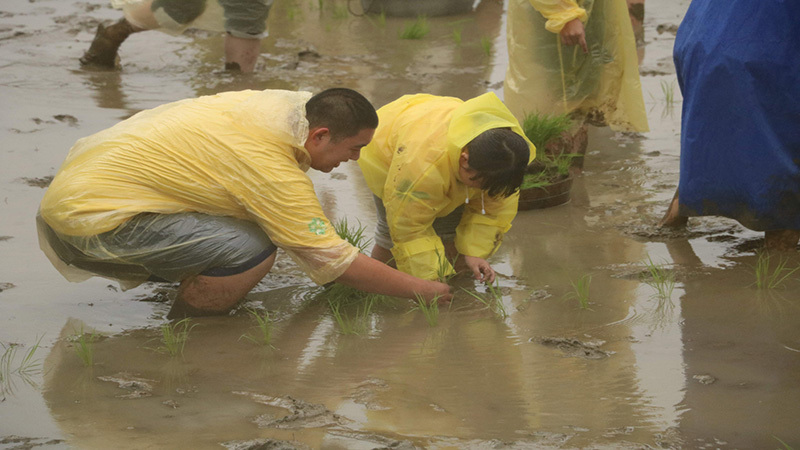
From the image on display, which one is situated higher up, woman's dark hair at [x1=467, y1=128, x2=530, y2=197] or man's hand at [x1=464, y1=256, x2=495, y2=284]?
woman's dark hair at [x1=467, y1=128, x2=530, y2=197]

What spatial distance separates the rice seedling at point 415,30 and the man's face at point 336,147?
4188mm

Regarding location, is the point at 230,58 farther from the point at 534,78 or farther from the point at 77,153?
the point at 77,153

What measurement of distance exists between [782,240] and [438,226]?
52.8 inches

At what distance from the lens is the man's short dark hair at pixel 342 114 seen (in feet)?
10.3

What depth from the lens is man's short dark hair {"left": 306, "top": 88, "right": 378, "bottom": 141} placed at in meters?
3.15

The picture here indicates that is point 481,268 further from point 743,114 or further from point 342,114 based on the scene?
point 743,114

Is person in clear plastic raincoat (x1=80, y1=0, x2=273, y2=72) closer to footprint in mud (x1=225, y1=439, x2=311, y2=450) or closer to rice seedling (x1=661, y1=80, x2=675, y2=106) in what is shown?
rice seedling (x1=661, y1=80, x2=675, y2=106)

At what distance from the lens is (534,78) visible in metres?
4.68

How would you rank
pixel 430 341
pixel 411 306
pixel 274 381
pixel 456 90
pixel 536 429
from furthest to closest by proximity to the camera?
pixel 456 90 < pixel 411 306 < pixel 430 341 < pixel 274 381 < pixel 536 429

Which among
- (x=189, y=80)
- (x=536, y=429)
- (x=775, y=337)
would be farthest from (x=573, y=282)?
(x=189, y=80)

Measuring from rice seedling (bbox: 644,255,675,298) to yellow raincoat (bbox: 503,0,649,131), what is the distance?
3.95 feet

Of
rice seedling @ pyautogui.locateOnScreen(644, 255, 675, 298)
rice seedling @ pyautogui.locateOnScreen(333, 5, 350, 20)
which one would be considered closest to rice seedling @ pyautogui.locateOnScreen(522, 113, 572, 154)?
rice seedling @ pyautogui.locateOnScreen(644, 255, 675, 298)

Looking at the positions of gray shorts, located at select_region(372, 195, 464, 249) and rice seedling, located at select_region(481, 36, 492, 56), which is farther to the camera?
rice seedling, located at select_region(481, 36, 492, 56)

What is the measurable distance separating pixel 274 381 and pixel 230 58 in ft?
12.5
